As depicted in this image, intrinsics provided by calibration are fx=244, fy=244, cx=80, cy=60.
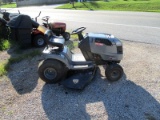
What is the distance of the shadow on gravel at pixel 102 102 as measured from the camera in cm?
423

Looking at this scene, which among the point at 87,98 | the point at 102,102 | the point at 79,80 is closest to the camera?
the point at 102,102

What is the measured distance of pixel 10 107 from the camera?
4.61 meters

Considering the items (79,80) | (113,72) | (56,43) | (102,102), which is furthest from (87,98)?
(56,43)

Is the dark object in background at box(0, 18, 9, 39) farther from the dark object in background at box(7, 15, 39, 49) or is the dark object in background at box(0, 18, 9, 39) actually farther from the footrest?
the footrest

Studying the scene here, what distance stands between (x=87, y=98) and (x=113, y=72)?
2.99ft

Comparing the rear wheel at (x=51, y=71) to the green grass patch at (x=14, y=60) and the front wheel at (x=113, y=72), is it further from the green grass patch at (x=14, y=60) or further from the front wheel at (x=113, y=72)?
the green grass patch at (x=14, y=60)

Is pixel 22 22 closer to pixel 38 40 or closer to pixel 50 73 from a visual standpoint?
pixel 38 40

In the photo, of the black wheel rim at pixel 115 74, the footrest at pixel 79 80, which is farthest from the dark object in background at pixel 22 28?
the black wheel rim at pixel 115 74

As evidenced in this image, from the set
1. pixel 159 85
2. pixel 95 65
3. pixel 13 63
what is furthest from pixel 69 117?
pixel 13 63

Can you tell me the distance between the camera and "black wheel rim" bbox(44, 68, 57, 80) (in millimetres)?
5231

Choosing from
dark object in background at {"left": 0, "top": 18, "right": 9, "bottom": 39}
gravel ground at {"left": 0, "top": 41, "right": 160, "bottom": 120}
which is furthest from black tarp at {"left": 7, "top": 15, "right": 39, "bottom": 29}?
gravel ground at {"left": 0, "top": 41, "right": 160, "bottom": 120}

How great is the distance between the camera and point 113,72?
5.31 m

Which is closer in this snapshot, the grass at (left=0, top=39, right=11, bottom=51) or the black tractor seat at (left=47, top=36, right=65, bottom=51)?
the black tractor seat at (left=47, top=36, right=65, bottom=51)

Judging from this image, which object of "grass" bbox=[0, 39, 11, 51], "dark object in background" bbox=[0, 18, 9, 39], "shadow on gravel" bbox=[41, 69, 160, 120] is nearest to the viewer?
"shadow on gravel" bbox=[41, 69, 160, 120]
